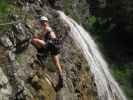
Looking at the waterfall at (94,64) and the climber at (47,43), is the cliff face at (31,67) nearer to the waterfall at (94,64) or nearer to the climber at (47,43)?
the waterfall at (94,64)

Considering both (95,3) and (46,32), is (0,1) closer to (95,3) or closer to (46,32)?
(46,32)

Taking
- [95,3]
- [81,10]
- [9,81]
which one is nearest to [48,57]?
[9,81]

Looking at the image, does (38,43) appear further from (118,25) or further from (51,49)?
(118,25)

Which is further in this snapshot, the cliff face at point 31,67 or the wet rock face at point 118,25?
the wet rock face at point 118,25

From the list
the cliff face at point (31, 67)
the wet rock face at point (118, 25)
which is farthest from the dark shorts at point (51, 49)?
the wet rock face at point (118, 25)

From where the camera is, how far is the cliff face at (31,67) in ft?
35.9

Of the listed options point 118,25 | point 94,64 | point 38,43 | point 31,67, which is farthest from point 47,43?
point 118,25

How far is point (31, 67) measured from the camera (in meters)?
11.6

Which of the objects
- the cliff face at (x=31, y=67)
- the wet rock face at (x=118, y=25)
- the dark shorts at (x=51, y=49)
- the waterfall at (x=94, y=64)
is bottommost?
the wet rock face at (x=118, y=25)

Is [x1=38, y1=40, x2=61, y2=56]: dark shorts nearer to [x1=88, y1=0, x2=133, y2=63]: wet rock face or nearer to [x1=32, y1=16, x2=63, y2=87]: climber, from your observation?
[x1=32, y1=16, x2=63, y2=87]: climber

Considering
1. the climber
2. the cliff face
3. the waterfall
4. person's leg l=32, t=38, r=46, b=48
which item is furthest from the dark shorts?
the waterfall

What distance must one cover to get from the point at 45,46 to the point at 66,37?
12.5ft

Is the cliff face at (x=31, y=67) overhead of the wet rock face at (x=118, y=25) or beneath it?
overhead

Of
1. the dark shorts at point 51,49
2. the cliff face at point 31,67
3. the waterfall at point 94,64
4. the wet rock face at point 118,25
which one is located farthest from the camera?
the wet rock face at point 118,25
